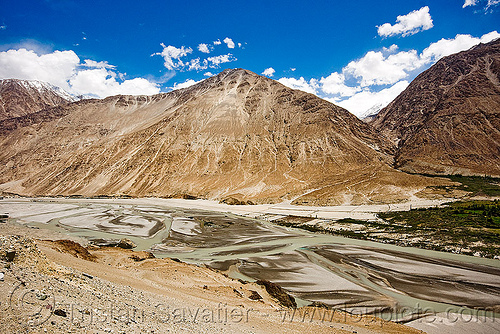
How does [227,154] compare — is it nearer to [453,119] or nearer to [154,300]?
[453,119]

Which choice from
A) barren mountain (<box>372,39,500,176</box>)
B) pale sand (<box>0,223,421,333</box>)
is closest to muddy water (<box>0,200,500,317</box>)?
pale sand (<box>0,223,421,333</box>)

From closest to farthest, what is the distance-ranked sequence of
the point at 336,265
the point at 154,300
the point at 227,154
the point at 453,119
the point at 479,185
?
the point at 154,300
the point at 336,265
the point at 479,185
the point at 453,119
the point at 227,154

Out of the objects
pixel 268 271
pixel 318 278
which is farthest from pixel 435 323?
pixel 268 271

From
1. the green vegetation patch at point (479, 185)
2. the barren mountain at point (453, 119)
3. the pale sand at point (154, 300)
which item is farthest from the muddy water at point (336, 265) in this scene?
the barren mountain at point (453, 119)

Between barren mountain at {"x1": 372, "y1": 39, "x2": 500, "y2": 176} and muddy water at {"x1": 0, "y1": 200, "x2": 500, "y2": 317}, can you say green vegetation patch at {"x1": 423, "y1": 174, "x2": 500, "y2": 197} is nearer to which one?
barren mountain at {"x1": 372, "y1": 39, "x2": 500, "y2": 176}

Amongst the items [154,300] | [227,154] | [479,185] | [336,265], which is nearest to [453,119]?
[479,185]
